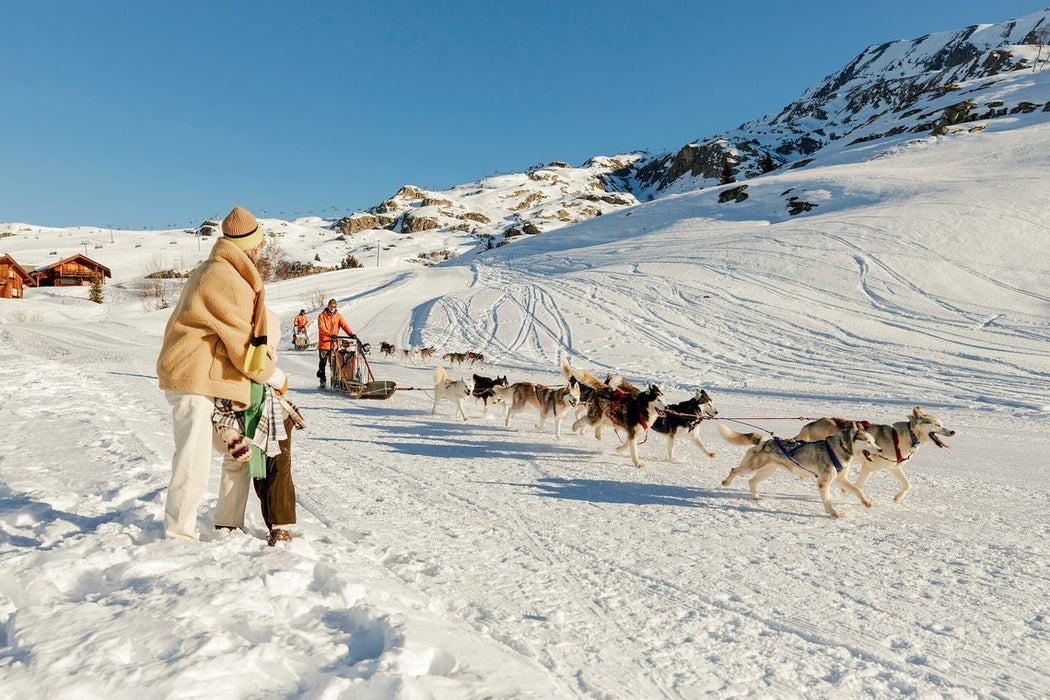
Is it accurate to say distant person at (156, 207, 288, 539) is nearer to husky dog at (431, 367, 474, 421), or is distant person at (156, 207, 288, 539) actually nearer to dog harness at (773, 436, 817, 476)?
dog harness at (773, 436, 817, 476)

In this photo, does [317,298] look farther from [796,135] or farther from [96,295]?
[796,135]

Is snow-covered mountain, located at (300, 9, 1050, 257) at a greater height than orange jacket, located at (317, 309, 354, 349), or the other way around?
snow-covered mountain, located at (300, 9, 1050, 257)

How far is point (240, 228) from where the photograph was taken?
2.96m

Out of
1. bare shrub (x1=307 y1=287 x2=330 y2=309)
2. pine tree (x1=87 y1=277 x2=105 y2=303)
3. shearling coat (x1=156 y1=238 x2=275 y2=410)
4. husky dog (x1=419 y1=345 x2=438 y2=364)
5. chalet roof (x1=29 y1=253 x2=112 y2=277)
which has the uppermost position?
chalet roof (x1=29 y1=253 x2=112 y2=277)

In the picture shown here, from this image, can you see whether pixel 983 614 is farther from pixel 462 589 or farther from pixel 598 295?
pixel 598 295

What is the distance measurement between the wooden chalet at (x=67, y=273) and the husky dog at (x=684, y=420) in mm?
57901

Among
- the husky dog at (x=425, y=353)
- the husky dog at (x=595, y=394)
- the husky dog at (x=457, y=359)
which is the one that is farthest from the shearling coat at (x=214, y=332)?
the husky dog at (x=425, y=353)

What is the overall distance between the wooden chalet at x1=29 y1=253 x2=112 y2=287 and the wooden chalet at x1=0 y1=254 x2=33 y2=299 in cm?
712

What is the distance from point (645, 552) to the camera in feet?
11.9

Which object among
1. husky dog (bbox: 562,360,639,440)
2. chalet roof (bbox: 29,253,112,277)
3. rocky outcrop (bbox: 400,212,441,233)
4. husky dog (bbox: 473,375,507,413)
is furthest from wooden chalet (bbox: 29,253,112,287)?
husky dog (bbox: 562,360,639,440)

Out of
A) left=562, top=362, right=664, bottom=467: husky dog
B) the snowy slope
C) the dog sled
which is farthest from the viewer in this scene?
the dog sled

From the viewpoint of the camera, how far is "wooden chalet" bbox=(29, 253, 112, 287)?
50.0m

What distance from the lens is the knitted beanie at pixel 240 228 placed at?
9.64ft

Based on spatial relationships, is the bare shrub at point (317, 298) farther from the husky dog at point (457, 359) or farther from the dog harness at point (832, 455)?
the dog harness at point (832, 455)
